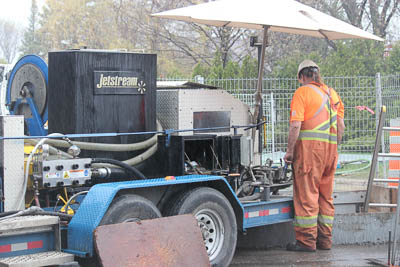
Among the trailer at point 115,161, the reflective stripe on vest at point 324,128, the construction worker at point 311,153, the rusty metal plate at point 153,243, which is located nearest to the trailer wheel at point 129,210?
the trailer at point 115,161

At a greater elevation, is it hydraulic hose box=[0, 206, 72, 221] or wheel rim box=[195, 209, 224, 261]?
hydraulic hose box=[0, 206, 72, 221]

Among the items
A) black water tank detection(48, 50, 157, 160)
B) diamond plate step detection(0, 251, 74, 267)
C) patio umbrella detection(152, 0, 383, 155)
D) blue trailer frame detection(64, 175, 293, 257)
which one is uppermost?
patio umbrella detection(152, 0, 383, 155)

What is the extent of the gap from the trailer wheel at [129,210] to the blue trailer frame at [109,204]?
0.08 meters

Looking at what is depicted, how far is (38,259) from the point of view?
5.11m

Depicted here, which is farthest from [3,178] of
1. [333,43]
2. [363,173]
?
[333,43]

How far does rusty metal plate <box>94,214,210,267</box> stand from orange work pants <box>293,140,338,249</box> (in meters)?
1.94

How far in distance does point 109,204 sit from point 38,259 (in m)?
0.74

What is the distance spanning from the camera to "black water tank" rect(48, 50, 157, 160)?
642 centimetres

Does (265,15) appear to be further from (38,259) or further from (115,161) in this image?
(38,259)

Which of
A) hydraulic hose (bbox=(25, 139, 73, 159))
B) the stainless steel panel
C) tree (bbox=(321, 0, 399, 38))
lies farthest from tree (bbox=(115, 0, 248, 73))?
the stainless steel panel

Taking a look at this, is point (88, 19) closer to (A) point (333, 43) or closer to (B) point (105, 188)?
(A) point (333, 43)

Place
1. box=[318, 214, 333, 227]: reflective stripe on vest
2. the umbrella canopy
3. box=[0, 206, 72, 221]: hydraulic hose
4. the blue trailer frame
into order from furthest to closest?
box=[318, 214, 333, 227]: reflective stripe on vest
the umbrella canopy
the blue trailer frame
box=[0, 206, 72, 221]: hydraulic hose

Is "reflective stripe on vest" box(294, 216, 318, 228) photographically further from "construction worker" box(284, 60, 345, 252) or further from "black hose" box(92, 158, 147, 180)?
"black hose" box(92, 158, 147, 180)

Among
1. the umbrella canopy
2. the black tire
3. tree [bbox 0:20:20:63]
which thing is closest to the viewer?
the black tire
